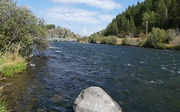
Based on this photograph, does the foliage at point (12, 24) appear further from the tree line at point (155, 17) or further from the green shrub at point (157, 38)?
the tree line at point (155, 17)

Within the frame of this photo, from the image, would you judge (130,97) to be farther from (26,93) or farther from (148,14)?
(148,14)

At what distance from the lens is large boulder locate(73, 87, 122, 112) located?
20.9 ft

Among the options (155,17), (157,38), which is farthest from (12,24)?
(155,17)

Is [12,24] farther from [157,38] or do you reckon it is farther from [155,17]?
[155,17]

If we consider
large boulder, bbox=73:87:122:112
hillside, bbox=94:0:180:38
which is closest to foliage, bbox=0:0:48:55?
large boulder, bbox=73:87:122:112

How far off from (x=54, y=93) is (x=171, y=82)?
1208cm

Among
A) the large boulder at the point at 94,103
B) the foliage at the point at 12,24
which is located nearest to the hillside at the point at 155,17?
the foliage at the point at 12,24

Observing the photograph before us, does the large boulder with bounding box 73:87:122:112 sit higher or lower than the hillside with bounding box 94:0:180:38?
lower

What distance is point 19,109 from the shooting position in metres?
6.97

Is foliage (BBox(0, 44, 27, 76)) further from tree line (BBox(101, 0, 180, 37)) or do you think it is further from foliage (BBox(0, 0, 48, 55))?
tree line (BBox(101, 0, 180, 37))

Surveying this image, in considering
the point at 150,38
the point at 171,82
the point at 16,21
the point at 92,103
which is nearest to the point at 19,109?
the point at 92,103

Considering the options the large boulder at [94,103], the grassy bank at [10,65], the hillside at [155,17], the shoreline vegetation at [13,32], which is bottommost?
the large boulder at [94,103]

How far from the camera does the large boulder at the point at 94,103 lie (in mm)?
6367

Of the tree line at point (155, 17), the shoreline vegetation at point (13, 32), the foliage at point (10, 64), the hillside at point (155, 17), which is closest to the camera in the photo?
the foliage at point (10, 64)
